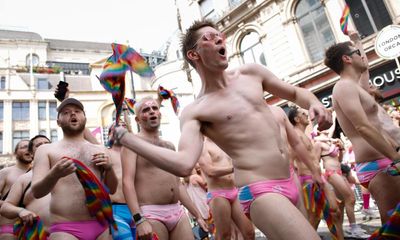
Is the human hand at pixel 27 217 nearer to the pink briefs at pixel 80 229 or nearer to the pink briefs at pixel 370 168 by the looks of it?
the pink briefs at pixel 80 229

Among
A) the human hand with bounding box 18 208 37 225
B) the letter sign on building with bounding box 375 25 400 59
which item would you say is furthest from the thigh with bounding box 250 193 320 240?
the letter sign on building with bounding box 375 25 400 59

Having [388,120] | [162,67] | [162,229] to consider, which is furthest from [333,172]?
[162,67]

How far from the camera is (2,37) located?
4756cm

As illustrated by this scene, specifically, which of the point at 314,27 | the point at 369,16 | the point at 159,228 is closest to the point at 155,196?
the point at 159,228

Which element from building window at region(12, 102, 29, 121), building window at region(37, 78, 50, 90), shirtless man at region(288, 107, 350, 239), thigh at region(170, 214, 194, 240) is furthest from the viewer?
building window at region(37, 78, 50, 90)

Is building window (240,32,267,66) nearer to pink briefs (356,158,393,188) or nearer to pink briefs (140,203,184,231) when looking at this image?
pink briefs (356,158,393,188)

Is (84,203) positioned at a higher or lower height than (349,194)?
higher

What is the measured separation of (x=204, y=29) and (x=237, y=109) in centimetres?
75

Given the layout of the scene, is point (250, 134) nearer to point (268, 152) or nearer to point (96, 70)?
point (268, 152)

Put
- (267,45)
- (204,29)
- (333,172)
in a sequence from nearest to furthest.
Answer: (204,29)
(333,172)
(267,45)

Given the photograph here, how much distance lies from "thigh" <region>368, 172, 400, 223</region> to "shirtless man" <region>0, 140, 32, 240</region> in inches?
183

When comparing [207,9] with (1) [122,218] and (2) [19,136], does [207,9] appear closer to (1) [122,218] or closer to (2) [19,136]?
(1) [122,218]

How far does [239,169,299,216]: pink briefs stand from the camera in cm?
204

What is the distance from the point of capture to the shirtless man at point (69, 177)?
2.62 metres
